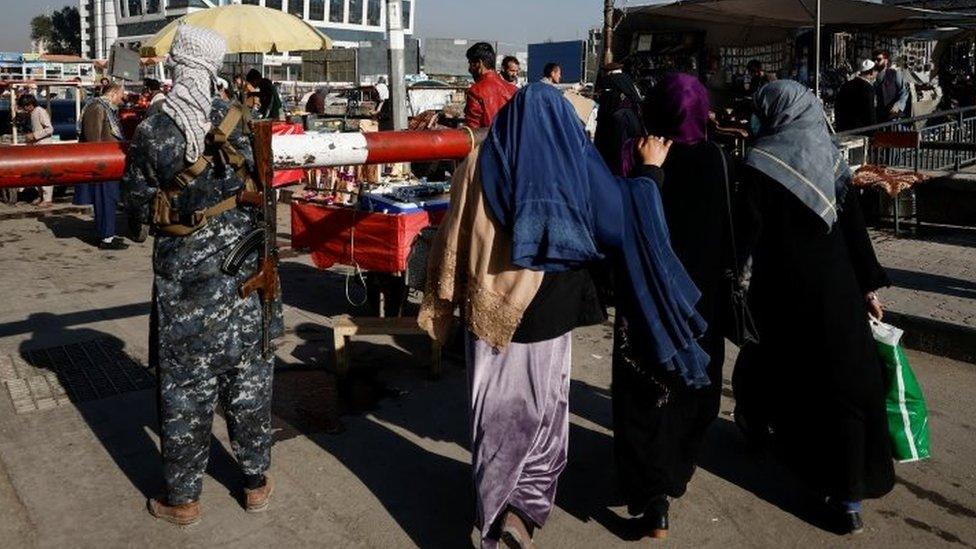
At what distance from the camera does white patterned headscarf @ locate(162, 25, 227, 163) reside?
9.37 feet

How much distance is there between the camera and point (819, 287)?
3.13 m

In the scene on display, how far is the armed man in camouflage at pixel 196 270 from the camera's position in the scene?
288 centimetres

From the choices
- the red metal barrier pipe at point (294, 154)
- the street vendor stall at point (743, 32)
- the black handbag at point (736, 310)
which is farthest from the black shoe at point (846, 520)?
the street vendor stall at point (743, 32)

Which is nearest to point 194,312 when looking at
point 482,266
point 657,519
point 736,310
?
point 482,266

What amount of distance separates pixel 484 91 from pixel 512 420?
4264mm

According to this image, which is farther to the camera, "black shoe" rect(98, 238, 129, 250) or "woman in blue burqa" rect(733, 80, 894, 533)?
"black shoe" rect(98, 238, 129, 250)

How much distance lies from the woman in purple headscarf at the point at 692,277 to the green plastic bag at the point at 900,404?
74cm

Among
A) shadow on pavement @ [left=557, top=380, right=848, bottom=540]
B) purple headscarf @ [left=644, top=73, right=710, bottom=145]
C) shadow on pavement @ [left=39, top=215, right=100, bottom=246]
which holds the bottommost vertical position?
shadow on pavement @ [left=557, top=380, right=848, bottom=540]

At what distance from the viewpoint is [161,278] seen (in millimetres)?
3012

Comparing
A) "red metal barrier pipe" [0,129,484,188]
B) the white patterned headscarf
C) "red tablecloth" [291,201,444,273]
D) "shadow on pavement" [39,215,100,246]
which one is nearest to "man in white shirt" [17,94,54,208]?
"shadow on pavement" [39,215,100,246]

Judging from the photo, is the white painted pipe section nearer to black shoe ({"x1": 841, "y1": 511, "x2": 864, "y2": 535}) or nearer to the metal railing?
black shoe ({"x1": 841, "y1": 511, "x2": 864, "y2": 535})

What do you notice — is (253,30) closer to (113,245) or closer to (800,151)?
(113,245)

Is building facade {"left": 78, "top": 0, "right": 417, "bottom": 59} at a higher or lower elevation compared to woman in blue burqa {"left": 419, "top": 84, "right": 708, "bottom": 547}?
higher

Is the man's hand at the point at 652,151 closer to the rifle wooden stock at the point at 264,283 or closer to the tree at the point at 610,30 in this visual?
the rifle wooden stock at the point at 264,283
